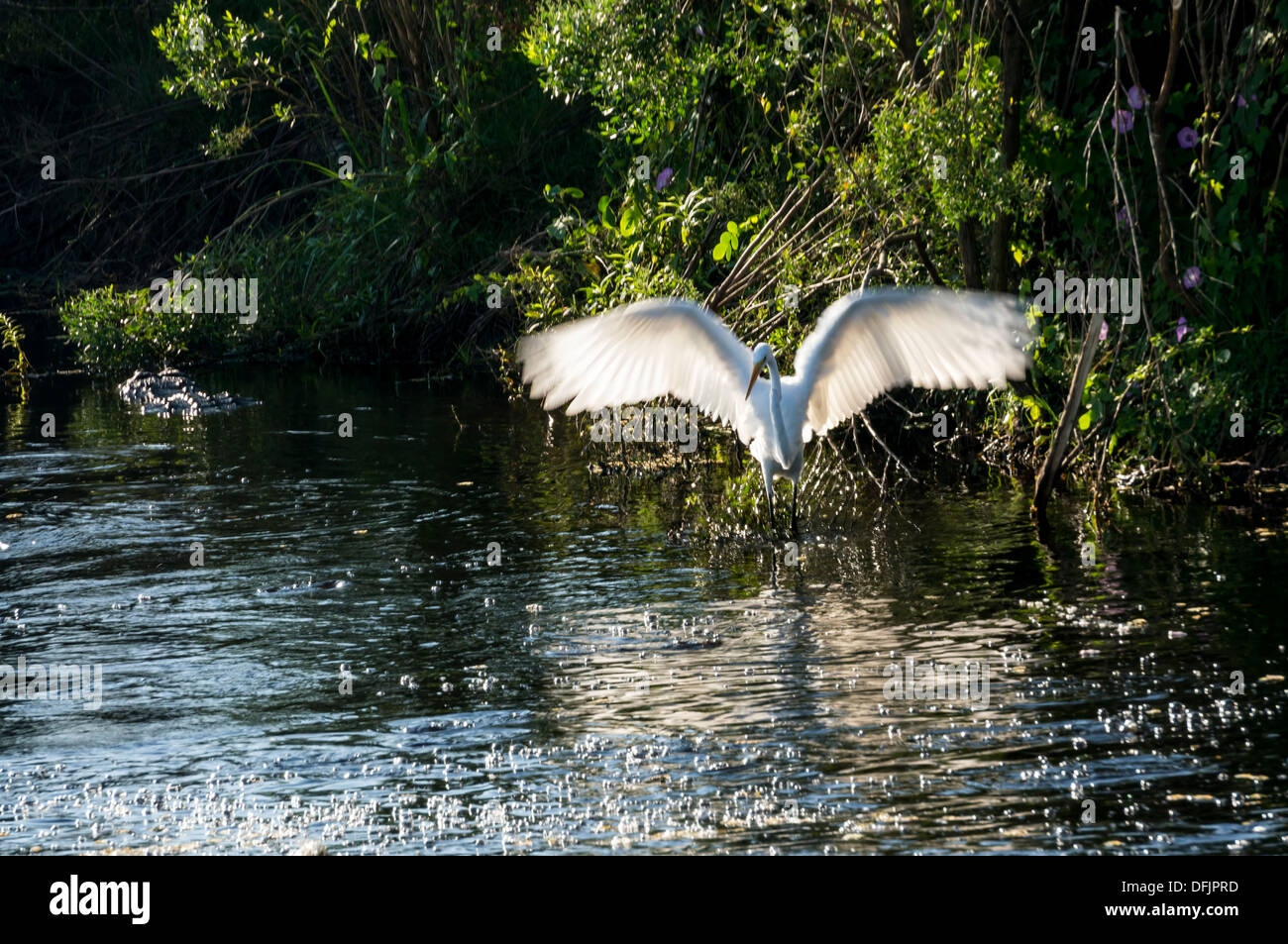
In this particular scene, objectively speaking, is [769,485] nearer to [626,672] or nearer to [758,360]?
[758,360]

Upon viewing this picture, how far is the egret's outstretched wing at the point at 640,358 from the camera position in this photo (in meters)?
8.98

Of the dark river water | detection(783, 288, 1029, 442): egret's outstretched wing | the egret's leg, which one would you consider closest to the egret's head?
detection(783, 288, 1029, 442): egret's outstretched wing

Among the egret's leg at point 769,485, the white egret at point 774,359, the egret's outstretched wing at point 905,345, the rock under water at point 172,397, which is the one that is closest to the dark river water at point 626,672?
the egret's leg at point 769,485

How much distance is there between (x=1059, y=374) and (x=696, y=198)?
A: 382 centimetres

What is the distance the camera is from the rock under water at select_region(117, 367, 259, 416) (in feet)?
51.4

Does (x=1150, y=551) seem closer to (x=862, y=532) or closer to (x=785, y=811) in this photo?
(x=862, y=532)

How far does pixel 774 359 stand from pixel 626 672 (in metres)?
2.94

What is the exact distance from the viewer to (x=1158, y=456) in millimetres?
9961

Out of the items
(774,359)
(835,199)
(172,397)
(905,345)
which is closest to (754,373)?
(774,359)

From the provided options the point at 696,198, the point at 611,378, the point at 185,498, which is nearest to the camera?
the point at 611,378

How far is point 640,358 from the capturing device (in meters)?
9.35

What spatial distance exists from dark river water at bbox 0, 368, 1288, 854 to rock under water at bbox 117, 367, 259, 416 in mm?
4043

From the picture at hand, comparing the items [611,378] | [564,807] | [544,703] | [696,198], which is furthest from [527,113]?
[564,807]

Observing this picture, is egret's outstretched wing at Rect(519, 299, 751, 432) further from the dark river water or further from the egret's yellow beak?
the dark river water
